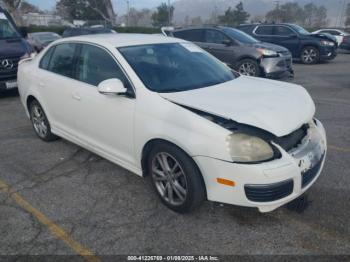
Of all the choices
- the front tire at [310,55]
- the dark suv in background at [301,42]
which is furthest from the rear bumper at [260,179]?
the front tire at [310,55]

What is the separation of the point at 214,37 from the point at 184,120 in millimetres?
7902

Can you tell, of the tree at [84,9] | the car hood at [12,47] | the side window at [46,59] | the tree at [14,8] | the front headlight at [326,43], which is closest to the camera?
the side window at [46,59]

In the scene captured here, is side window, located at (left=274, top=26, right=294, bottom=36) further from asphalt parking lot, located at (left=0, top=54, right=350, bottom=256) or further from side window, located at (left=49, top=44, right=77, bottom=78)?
side window, located at (left=49, top=44, right=77, bottom=78)

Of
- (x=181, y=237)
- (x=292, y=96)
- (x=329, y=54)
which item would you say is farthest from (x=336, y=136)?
(x=329, y=54)

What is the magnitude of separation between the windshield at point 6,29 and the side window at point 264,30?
9744 mm

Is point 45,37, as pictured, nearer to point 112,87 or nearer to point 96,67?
point 96,67

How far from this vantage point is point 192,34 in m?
10.5

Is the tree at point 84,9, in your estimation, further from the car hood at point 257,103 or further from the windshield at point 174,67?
the car hood at point 257,103

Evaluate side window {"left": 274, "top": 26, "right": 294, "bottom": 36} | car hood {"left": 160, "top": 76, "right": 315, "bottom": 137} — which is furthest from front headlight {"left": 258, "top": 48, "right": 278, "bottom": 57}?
car hood {"left": 160, "top": 76, "right": 315, "bottom": 137}

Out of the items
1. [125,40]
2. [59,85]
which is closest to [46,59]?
[59,85]

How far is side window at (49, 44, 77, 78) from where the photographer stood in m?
4.07

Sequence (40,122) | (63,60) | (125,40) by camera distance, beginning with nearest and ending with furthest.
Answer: (125,40) → (63,60) → (40,122)

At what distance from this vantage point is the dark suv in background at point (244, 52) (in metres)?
9.22

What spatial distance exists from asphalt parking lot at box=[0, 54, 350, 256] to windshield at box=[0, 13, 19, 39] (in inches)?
200
